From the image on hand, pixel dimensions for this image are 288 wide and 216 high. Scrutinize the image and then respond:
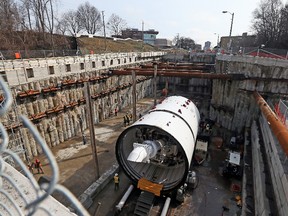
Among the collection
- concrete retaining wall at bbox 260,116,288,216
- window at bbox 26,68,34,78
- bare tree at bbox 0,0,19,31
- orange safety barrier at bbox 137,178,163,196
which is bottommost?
orange safety barrier at bbox 137,178,163,196

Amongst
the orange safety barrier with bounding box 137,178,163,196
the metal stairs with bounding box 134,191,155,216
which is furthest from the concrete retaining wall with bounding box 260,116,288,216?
the metal stairs with bounding box 134,191,155,216

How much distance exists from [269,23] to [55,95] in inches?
2373

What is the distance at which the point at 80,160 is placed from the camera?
56.6 ft

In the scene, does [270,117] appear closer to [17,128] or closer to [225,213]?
[225,213]

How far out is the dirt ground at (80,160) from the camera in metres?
14.3

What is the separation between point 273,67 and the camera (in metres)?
18.7

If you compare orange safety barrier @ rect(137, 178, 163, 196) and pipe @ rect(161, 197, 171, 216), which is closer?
pipe @ rect(161, 197, 171, 216)

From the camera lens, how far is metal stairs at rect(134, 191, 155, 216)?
11.1 meters

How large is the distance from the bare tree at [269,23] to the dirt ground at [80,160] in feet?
156

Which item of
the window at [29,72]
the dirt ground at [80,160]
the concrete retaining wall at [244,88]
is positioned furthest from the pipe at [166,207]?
the window at [29,72]

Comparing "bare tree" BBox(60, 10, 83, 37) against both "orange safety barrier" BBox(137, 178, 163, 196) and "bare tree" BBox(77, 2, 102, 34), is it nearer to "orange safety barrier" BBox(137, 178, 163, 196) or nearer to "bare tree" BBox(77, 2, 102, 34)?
"bare tree" BBox(77, 2, 102, 34)

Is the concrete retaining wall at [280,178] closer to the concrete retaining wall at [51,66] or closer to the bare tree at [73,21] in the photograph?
the concrete retaining wall at [51,66]

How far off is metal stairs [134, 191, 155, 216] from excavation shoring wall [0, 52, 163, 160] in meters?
8.18

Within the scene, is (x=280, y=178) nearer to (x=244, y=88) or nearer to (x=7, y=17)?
(x=244, y=88)
